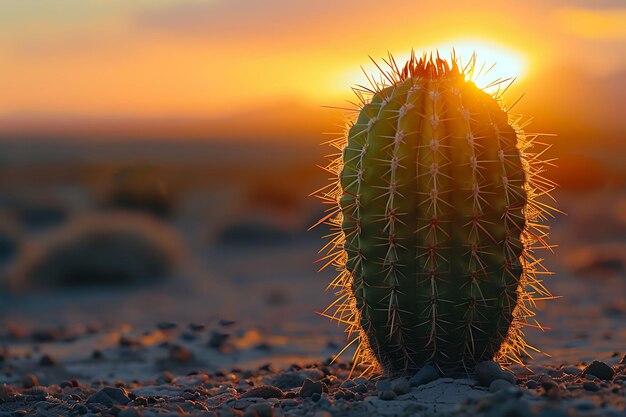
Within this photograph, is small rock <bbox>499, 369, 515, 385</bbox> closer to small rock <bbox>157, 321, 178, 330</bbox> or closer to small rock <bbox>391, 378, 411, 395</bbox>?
A: small rock <bbox>391, 378, 411, 395</bbox>

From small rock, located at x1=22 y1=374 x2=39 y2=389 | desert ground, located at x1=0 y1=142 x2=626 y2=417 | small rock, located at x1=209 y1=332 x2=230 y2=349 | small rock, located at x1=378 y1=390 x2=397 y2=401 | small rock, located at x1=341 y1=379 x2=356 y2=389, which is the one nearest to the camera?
small rock, located at x1=378 y1=390 x2=397 y2=401

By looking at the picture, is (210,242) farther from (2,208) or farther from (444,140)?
(444,140)

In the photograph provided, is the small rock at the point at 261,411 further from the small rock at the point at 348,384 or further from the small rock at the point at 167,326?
the small rock at the point at 167,326

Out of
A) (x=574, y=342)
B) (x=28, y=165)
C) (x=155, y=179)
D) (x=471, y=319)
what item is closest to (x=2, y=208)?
(x=155, y=179)

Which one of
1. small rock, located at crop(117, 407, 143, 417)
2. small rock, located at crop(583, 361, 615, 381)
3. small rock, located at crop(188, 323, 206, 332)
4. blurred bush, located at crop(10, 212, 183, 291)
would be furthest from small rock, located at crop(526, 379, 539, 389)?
blurred bush, located at crop(10, 212, 183, 291)

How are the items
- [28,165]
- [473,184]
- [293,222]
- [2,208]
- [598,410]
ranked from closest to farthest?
[598,410]
[473,184]
[293,222]
[2,208]
[28,165]

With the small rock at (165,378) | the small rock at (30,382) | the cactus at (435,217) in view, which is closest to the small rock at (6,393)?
the small rock at (30,382)
